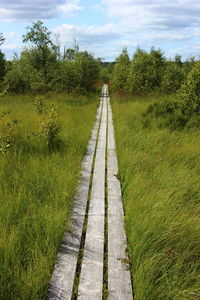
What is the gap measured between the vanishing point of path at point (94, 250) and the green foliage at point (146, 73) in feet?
49.9

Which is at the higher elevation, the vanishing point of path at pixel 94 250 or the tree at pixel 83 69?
the tree at pixel 83 69

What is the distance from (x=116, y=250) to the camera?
9.03 feet

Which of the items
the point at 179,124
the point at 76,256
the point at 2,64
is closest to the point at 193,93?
the point at 179,124

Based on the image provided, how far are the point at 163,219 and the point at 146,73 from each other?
1728 centimetres

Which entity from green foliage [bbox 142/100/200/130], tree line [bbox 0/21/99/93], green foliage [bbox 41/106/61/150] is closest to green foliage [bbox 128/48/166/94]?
tree line [bbox 0/21/99/93]

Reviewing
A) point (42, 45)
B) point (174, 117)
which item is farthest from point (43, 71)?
point (174, 117)

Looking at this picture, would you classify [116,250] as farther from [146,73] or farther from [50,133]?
[146,73]

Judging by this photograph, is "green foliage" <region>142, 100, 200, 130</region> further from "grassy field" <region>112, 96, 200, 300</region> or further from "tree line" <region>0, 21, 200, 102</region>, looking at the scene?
"tree line" <region>0, 21, 200, 102</region>

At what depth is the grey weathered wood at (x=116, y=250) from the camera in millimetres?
2242

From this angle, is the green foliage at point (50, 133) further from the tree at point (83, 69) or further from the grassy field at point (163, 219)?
the tree at point (83, 69)

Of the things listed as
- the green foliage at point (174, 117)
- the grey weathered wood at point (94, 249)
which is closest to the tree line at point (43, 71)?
the green foliage at point (174, 117)

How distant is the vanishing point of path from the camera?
88.1 inches

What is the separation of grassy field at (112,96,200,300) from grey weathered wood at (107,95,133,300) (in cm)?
8

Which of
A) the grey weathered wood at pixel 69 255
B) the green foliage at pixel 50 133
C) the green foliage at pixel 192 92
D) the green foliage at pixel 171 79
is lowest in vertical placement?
the grey weathered wood at pixel 69 255
